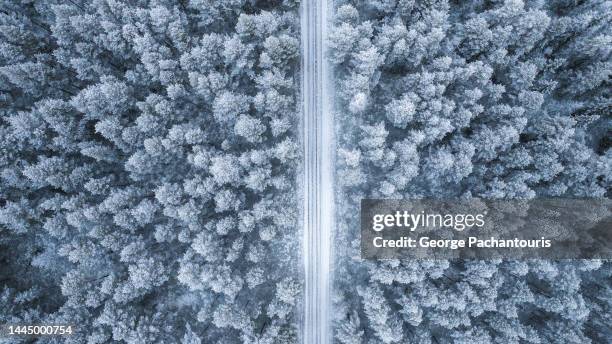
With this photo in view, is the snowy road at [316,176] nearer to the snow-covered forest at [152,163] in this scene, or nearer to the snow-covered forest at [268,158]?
the snow-covered forest at [268,158]

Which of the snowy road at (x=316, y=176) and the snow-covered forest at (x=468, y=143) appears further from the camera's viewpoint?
the snowy road at (x=316, y=176)

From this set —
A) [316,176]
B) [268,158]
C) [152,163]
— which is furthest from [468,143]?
[152,163]

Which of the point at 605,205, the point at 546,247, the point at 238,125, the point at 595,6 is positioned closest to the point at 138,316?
the point at 238,125

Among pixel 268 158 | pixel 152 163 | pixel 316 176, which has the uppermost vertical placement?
pixel 268 158

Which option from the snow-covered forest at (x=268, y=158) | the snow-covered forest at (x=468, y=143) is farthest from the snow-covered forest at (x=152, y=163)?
the snow-covered forest at (x=468, y=143)

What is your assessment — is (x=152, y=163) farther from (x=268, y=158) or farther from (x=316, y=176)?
(x=316, y=176)

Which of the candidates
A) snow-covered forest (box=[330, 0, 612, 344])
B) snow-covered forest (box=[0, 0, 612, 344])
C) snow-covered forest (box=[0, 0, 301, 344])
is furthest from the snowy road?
snow-covered forest (box=[0, 0, 301, 344])
